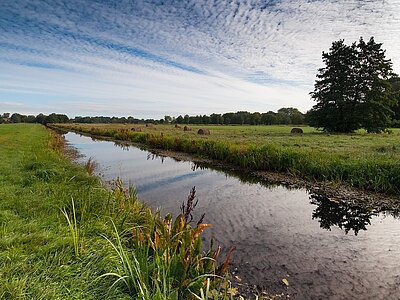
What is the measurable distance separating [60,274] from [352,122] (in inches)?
1430

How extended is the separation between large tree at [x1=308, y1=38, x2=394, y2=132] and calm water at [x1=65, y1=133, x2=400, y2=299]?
27859mm

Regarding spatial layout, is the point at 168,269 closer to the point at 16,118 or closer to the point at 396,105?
the point at 396,105

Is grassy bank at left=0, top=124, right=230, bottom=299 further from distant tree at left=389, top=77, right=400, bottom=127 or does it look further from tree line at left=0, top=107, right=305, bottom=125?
tree line at left=0, top=107, right=305, bottom=125

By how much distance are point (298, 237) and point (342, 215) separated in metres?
2.15

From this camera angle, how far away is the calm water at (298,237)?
13.2 feet

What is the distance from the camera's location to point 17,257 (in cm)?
324

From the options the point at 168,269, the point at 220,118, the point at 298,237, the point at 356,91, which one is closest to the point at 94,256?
the point at 168,269

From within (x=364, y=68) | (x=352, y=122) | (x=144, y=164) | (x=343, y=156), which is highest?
(x=364, y=68)

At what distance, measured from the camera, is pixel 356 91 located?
32.5 m

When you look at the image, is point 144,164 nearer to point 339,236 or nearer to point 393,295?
point 339,236

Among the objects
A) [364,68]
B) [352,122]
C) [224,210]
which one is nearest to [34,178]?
[224,210]

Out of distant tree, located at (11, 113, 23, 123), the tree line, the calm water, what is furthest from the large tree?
distant tree, located at (11, 113, 23, 123)

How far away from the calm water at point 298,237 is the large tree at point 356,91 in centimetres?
2786

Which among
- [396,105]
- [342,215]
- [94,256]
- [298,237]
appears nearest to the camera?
[94,256]
